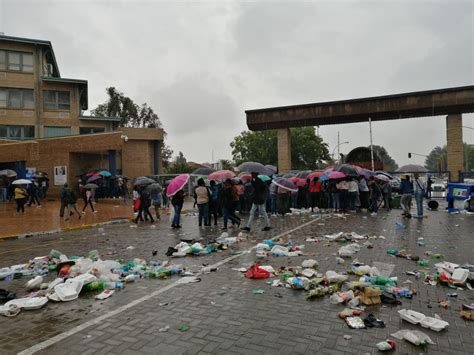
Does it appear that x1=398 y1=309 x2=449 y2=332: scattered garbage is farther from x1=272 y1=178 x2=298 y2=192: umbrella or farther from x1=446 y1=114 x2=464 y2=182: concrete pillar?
x1=446 y1=114 x2=464 y2=182: concrete pillar

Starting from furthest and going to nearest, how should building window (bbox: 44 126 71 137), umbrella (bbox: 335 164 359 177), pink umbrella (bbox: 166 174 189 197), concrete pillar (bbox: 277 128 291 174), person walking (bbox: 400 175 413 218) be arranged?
1. building window (bbox: 44 126 71 137)
2. concrete pillar (bbox: 277 128 291 174)
3. umbrella (bbox: 335 164 359 177)
4. person walking (bbox: 400 175 413 218)
5. pink umbrella (bbox: 166 174 189 197)

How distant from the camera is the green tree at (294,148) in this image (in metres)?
53.2

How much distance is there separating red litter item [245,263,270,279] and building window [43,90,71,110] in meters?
38.7

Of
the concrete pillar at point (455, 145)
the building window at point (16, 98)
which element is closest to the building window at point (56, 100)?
the building window at point (16, 98)

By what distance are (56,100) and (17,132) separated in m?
5.03

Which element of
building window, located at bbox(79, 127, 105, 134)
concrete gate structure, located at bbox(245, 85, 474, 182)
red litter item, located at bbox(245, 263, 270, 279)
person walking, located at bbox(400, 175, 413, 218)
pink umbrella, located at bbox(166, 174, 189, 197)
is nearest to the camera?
red litter item, located at bbox(245, 263, 270, 279)

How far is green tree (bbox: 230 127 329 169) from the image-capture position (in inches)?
2096

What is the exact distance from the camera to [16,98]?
37.5 m

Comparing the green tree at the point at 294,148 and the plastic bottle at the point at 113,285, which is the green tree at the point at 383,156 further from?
the plastic bottle at the point at 113,285

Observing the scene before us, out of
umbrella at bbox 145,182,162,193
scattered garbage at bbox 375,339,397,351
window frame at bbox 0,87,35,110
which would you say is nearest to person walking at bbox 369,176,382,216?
umbrella at bbox 145,182,162,193

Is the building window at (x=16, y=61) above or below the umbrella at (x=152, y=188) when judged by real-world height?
above

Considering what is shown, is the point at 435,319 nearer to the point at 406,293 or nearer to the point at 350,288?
the point at 406,293

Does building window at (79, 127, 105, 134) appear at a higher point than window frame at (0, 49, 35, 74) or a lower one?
lower

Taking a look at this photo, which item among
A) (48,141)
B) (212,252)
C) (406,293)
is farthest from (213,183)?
(48,141)
